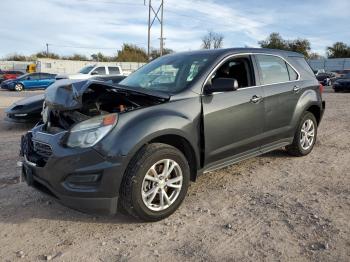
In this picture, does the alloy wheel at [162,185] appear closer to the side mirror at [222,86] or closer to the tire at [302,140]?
the side mirror at [222,86]

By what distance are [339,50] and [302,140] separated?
72982 millimetres

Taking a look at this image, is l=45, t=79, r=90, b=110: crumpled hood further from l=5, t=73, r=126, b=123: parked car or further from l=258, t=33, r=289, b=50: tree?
l=258, t=33, r=289, b=50: tree

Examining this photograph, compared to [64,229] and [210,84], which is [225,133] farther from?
[64,229]

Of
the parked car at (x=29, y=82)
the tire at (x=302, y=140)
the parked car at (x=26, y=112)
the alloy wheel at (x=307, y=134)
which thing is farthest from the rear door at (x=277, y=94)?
the parked car at (x=29, y=82)

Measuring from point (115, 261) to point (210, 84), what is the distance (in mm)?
2203

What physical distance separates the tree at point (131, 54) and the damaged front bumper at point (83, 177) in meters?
63.5

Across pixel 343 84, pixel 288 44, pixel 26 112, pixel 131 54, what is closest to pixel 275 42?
pixel 288 44

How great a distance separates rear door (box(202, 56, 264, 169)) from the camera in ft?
13.7

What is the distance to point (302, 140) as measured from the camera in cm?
595

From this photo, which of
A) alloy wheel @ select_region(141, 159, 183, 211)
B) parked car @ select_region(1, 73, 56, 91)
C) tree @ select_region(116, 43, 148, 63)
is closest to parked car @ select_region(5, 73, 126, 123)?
alloy wheel @ select_region(141, 159, 183, 211)

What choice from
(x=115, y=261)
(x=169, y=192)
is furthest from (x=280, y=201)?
(x=115, y=261)

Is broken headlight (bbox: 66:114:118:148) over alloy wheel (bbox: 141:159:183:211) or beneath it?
over

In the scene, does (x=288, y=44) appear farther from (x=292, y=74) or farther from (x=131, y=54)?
(x=292, y=74)

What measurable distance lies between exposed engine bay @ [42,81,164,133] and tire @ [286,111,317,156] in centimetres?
283
